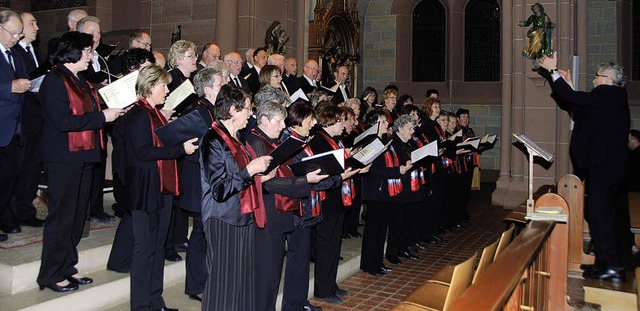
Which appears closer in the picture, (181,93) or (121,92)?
(121,92)

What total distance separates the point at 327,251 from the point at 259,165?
1864mm

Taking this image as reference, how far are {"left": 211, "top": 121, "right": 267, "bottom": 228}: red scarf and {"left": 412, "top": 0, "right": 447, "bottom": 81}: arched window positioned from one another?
1294cm

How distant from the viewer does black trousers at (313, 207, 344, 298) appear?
4855 mm

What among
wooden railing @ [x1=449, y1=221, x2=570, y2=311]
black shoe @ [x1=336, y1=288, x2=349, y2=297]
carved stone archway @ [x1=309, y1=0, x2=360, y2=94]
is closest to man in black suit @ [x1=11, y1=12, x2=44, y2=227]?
black shoe @ [x1=336, y1=288, x2=349, y2=297]

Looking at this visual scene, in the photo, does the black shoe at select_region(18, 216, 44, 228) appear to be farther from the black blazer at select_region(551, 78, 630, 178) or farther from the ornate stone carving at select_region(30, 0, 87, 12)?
the ornate stone carving at select_region(30, 0, 87, 12)

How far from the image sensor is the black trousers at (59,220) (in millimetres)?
3760

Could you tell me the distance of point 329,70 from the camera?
12914 millimetres

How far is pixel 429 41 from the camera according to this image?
15766mm

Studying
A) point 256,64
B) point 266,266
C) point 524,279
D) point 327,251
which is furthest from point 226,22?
point 524,279

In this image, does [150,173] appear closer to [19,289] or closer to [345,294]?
[19,289]

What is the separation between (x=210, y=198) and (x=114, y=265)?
1547 mm

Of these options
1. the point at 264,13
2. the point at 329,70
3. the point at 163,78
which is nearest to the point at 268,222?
the point at 163,78

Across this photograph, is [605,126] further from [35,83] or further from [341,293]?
[35,83]

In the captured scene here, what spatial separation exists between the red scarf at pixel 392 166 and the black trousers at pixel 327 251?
0.89 meters
